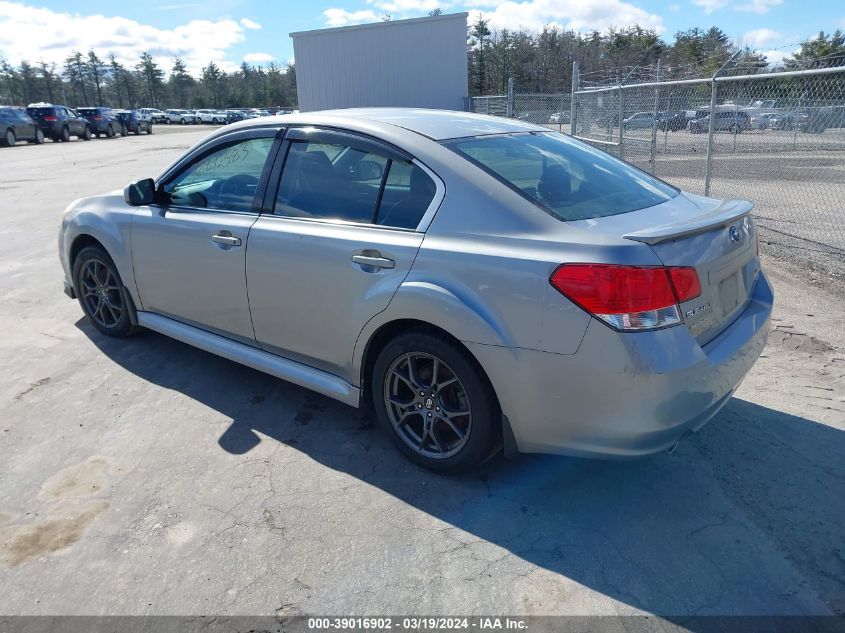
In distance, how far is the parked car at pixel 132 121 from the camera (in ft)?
144

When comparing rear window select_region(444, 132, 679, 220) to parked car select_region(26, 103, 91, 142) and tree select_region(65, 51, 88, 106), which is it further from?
tree select_region(65, 51, 88, 106)

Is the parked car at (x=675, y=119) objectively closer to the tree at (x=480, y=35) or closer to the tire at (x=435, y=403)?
the tire at (x=435, y=403)

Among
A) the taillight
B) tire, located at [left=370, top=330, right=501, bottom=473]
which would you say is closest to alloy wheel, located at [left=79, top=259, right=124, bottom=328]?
tire, located at [left=370, top=330, right=501, bottom=473]

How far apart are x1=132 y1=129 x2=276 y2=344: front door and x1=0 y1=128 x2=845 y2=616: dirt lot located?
0.54m

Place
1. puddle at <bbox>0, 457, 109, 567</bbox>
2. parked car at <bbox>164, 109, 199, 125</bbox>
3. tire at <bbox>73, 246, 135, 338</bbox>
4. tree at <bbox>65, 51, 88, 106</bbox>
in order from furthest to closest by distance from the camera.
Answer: tree at <bbox>65, 51, 88, 106</bbox> < parked car at <bbox>164, 109, 199, 125</bbox> < tire at <bbox>73, 246, 135, 338</bbox> < puddle at <bbox>0, 457, 109, 567</bbox>

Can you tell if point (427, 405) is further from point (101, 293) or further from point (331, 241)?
point (101, 293)

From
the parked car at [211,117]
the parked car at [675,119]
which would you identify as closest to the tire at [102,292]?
the parked car at [675,119]

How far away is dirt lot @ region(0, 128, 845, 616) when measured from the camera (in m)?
2.46

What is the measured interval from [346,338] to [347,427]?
0.67 meters

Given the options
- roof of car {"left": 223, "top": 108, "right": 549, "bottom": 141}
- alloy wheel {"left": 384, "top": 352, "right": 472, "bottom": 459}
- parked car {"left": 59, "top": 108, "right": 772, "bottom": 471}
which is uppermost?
roof of car {"left": 223, "top": 108, "right": 549, "bottom": 141}

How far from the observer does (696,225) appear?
277 centimetres

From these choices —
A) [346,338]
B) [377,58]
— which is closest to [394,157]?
[346,338]

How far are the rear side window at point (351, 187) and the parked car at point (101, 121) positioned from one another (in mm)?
42815

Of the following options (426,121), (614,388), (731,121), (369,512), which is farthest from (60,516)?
(731,121)
